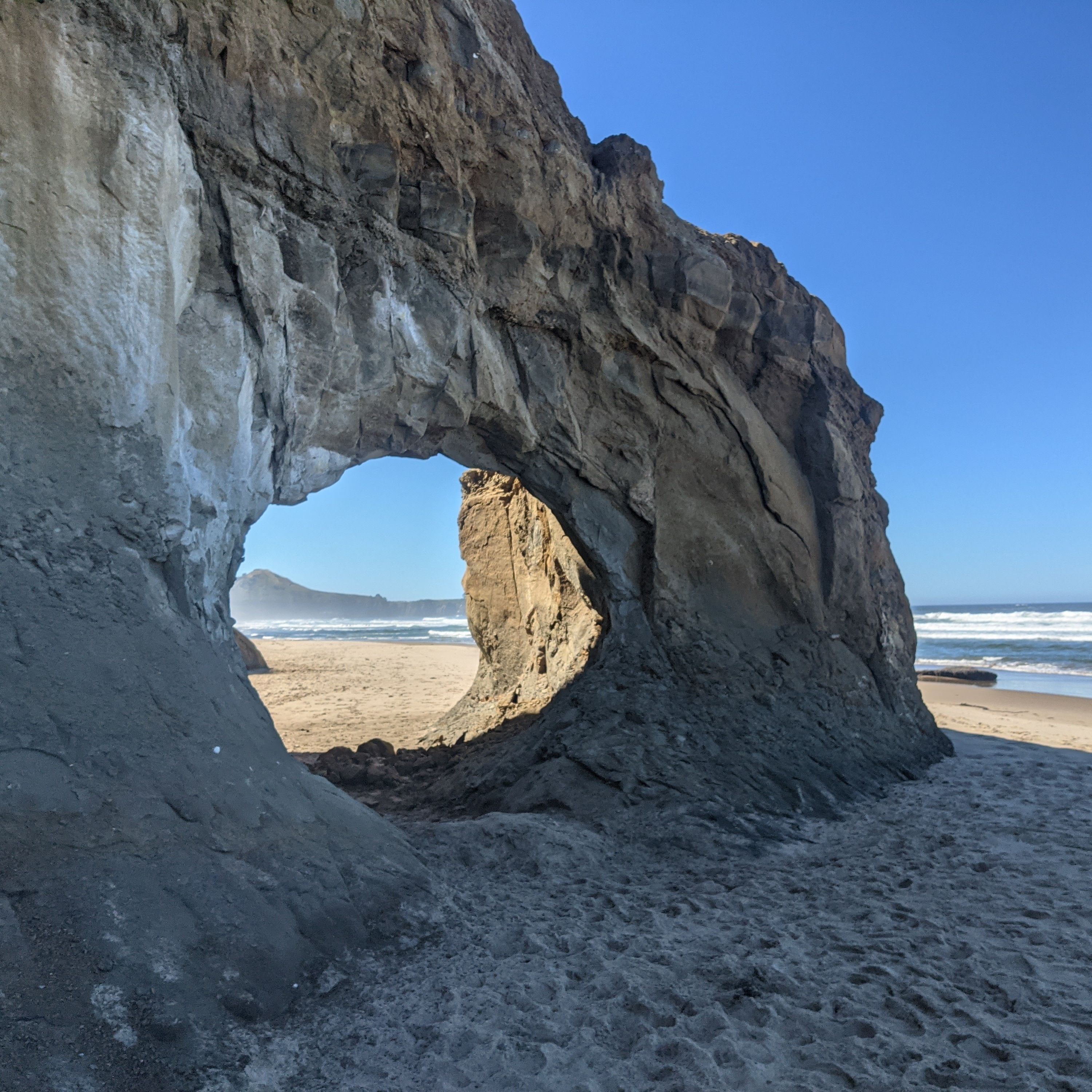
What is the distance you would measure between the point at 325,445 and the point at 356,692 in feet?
31.2

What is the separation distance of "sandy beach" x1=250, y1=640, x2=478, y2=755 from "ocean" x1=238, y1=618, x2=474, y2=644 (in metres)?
8.61

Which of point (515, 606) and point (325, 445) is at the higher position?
point (325, 445)

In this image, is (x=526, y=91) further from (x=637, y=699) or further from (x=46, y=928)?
Result: (x=46, y=928)

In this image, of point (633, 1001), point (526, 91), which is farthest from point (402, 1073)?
point (526, 91)

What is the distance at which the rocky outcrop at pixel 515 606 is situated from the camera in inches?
293

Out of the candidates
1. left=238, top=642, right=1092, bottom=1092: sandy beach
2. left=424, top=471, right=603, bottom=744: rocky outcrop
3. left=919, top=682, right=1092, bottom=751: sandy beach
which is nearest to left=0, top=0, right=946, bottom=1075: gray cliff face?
left=238, top=642, right=1092, bottom=1092: sandy beach

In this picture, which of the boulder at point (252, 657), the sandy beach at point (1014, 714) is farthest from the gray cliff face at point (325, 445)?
the boulder at point (252, 657)

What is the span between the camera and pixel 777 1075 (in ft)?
7.79

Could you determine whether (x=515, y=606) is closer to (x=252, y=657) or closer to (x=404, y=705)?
(x=404, y=705)

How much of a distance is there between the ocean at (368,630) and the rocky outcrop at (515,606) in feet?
69.6

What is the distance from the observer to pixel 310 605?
283 feet

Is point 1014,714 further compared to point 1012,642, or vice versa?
point 1012,642

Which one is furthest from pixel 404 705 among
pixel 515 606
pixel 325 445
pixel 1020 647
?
pixel 1020 647

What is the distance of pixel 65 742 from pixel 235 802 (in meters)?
0.70
